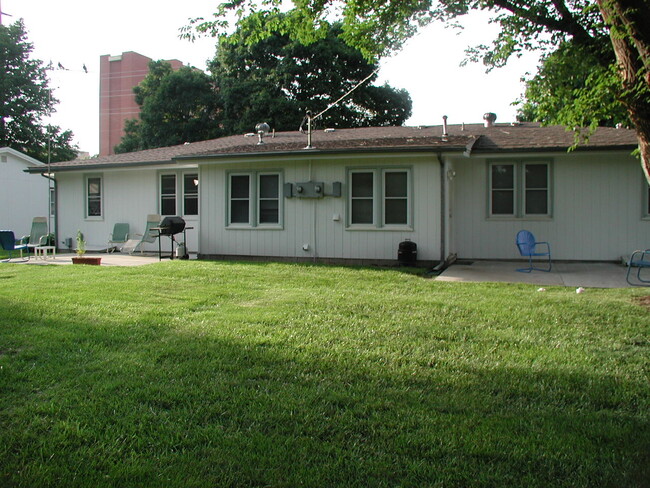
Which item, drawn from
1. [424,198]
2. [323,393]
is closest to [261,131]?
[424,198]

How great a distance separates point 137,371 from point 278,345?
1.22 m

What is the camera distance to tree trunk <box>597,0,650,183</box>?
6.18 meters

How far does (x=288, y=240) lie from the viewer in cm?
1226

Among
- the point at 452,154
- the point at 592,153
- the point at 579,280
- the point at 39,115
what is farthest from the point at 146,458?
the point at 39,115

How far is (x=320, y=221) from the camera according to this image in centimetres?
1202

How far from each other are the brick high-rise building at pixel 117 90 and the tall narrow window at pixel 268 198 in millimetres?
52774

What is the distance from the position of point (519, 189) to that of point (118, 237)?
10.7 meters

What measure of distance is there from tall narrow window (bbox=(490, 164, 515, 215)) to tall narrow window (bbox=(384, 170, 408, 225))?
247 centimetres

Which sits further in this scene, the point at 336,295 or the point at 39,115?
the point at 39,115

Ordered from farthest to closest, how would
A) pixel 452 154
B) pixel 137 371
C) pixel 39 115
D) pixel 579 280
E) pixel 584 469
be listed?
1. pixel 39 115
2. pixel 452 154
3. pixel 579 280
4. pixel 137 371
5. pixel 584 469

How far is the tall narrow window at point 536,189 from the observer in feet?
40.8

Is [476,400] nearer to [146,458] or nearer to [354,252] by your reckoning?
[146,458]

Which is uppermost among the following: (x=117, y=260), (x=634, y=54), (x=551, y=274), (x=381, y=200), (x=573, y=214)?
(x=634, y=54)

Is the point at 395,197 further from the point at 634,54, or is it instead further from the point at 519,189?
the point at 634,54
